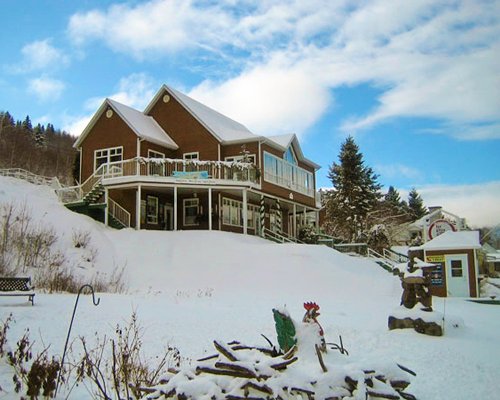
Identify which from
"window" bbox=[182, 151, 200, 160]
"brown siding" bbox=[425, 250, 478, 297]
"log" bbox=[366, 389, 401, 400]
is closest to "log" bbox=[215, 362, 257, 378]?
"log" bbox=[366, 389, 401, 400]

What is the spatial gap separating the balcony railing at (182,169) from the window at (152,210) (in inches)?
95.3

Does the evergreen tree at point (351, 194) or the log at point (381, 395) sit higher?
the evergreen tree at point (351, 194)

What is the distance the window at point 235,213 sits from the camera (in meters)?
32.0

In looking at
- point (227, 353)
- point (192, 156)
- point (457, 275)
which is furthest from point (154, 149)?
point (227, 353)

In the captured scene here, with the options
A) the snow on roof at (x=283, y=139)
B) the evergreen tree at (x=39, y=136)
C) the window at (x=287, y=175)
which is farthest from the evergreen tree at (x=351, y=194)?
the evergreen tree at (x=39, y=136)

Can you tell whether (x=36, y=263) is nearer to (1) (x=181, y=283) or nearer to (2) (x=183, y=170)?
(1) (x=181, y=283)

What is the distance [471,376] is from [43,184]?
35.5m

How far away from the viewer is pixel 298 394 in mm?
3016

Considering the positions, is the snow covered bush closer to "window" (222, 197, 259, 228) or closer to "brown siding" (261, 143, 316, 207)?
"brown siding" (261, 143, 316, 207)

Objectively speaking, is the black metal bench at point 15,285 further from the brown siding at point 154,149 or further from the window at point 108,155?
the window at point 108,155

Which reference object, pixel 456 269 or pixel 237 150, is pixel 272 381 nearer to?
pixel 456 269

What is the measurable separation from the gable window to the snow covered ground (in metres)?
9.53

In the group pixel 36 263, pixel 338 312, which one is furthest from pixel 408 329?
pixel 36 263

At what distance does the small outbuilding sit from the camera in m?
19.6
